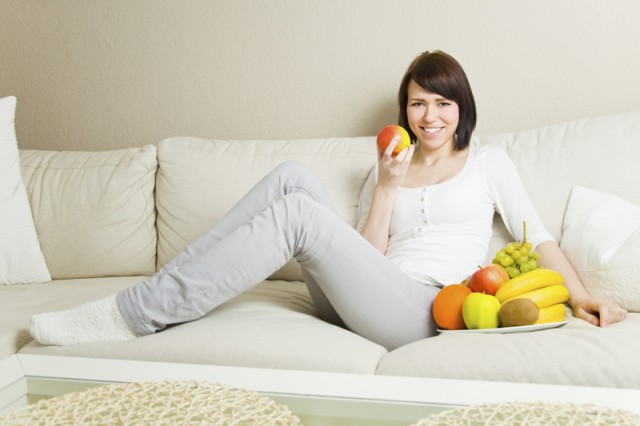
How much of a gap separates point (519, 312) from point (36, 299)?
1402 millimetres

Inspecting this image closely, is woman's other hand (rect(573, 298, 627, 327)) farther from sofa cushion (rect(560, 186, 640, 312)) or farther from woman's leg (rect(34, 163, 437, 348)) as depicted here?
woman's leg (rect(34, 163, 437, 348))

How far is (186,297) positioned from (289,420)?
0.67 metres

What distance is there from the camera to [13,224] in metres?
2.36

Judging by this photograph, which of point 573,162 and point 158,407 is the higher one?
point 573,162

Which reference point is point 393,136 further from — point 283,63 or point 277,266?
point 283,63

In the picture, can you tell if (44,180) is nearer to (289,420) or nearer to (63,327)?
(63,327)

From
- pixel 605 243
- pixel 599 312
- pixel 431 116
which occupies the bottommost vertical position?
pixel 599 312

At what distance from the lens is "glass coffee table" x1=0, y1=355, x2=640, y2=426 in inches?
44.2

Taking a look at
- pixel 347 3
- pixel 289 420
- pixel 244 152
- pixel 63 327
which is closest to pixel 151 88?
pixel 244 152

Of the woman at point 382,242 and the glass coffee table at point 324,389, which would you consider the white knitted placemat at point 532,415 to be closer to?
the glass coffee table at point 324,389

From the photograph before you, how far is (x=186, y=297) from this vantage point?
5.61 ft

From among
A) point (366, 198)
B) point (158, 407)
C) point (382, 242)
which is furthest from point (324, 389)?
point (366, 198)

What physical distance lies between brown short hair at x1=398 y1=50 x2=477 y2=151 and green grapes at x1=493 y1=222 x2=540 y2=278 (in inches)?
17.4

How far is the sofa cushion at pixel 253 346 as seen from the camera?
156cm
